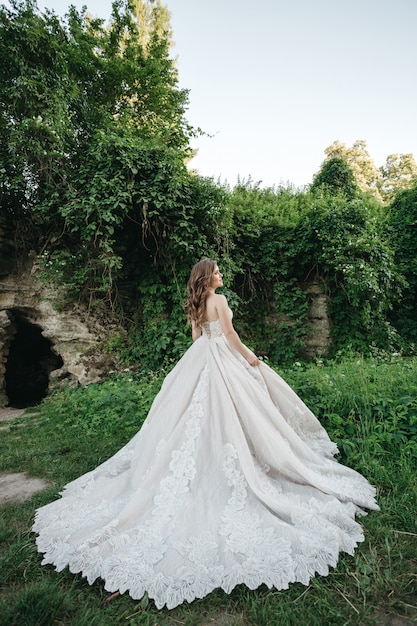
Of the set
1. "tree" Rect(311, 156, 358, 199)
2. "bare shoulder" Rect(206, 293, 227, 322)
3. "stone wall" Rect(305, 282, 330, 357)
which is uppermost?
"tree" Rect(311, 156, 358, 199)

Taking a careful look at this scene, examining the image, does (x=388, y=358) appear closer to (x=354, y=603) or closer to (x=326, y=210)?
(x=326, y=210)

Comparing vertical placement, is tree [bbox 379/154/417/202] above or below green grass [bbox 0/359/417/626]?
above

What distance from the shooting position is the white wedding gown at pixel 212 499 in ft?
6.08

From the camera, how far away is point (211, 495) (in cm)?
230

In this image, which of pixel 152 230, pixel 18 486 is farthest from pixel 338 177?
pixel 18 486

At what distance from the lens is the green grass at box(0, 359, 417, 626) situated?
1.64 metres

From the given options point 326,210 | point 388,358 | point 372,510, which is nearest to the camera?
point 372,510

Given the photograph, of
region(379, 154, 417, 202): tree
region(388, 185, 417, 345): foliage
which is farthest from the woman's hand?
region(379, 154, 417, 202): tree

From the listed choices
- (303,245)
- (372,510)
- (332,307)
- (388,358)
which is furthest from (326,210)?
(372,510)

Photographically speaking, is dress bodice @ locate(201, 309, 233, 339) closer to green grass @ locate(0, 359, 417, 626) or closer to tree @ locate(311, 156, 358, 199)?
green grass @ locate(0, 359, 417, 626)

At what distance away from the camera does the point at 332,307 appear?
761cm

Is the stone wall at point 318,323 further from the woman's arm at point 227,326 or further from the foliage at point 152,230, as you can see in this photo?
the woman's arm at point 227,326

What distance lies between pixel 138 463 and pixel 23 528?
92cm

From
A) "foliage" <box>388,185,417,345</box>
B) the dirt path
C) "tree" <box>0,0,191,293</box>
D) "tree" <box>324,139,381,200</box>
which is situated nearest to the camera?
the dirt path
